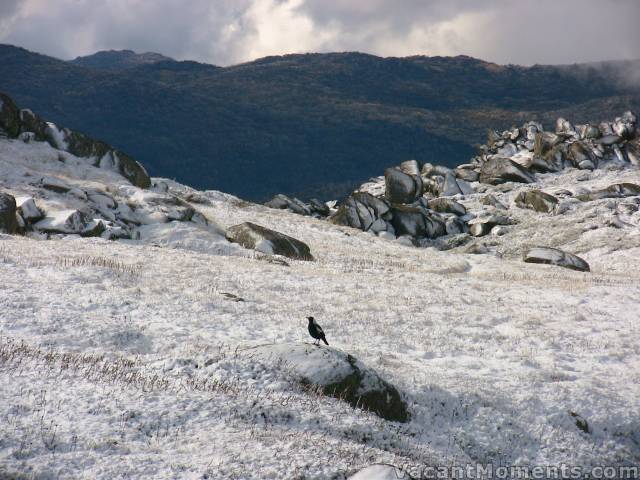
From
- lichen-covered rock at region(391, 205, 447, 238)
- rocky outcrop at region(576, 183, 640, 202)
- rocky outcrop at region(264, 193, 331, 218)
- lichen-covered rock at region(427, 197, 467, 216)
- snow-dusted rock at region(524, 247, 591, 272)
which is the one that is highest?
rocky outcrop at region(576, 183, 640, 202)

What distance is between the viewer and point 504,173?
70.9m

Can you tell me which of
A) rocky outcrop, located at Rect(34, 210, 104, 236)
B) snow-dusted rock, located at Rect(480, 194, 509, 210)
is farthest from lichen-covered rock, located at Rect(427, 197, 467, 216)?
rocky outcrop, located at Rect(34, 210, 104, 236)

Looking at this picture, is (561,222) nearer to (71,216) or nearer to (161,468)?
(71,216)

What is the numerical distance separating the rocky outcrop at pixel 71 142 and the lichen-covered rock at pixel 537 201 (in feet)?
126

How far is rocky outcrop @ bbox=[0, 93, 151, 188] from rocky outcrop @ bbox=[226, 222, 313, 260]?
15427mm

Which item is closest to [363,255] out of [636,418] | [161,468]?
[636,418]

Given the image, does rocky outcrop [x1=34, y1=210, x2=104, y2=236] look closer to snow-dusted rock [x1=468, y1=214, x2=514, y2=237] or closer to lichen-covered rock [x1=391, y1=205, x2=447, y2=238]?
lichen-covered rock [x1=391, y1=205, x2=447, y2=238]

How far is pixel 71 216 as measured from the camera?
98.8 ft

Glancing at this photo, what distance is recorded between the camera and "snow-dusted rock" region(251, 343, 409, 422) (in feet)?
37.0

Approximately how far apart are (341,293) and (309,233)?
22860mm

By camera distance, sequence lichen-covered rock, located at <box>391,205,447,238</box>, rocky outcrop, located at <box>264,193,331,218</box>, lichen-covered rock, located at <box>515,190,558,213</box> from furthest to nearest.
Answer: rocky outcrop, located at <box>264,193,331,218</box> < lichen-covered rock, located at <box>515,190,558,213</box> < lichen-covered rock, located at <box>391,205,447,238</box>

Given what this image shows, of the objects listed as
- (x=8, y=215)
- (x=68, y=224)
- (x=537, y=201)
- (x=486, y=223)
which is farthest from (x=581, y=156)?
(x=8, y=215)

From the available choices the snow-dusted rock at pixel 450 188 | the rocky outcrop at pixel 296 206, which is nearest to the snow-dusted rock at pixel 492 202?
the snow-dusted rock at pixel 450 188

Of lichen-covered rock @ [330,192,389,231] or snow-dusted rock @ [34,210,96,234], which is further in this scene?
lichen-covered rock @ [330,192,389,231]
